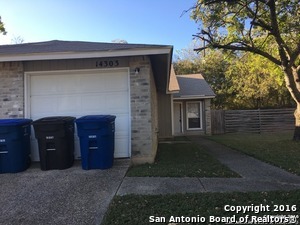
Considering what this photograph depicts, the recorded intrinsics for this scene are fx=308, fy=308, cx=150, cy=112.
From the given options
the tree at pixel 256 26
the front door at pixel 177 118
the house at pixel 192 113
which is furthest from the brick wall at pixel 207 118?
the tree at pixel 256 26

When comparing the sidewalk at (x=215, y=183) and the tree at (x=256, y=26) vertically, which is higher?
the tree at (x=256, y=26)

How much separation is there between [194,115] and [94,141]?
1474 cm

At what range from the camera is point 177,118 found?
70.3ft

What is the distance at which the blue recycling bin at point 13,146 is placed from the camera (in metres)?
7.20

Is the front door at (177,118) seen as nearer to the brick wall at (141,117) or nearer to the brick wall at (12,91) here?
the brick wall at (141,117)

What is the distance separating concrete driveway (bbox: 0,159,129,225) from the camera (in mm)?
4566

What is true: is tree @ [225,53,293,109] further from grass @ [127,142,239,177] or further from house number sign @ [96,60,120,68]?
house number sign @ [96,60,120,68]

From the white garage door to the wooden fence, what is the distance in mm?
14573

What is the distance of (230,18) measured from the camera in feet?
49.4

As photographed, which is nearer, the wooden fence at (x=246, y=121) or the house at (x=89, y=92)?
the house at (x=89, y=92)

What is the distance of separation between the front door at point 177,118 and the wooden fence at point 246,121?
2560 millimetres

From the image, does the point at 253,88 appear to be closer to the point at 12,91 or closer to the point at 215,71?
the point at 215,71

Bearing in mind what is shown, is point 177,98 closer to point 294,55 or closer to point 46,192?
point 294,55

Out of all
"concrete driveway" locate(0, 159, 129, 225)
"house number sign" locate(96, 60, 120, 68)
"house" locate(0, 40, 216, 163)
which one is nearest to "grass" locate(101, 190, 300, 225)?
"concrete driveway" locate(0, 159, 129, 225)
